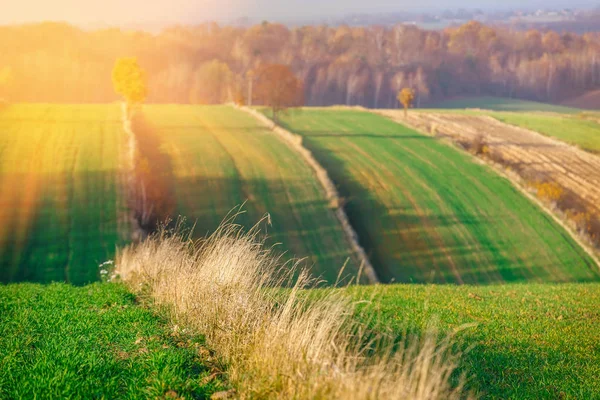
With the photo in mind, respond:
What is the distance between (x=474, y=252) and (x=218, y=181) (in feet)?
53.9

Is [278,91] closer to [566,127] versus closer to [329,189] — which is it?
[329,189]

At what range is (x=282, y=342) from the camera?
257 inches

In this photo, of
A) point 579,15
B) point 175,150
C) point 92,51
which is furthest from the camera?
point 579,15

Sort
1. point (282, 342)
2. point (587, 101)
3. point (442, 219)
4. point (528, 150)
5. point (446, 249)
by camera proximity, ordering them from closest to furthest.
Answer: point (282, 342), point (446, 249), point (442, 219), point (528, 150), point (587, 101)

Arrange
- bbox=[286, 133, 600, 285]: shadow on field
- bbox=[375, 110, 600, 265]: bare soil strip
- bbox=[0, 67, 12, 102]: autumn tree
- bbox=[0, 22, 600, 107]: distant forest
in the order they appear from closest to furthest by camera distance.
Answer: bbox=[286, 133, 600, 285]: shadow on field, bbox=[375, 110, 600, 265]: bare soil strip, bbox=[0, 67, 12, 102]: autumn tree, bbox=[0, 22, 600, 107]: distant forest

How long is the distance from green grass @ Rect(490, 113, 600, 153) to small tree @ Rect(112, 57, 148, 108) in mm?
43120

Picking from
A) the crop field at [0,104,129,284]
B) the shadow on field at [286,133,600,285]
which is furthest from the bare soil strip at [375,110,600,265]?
the crop field at [0,104,129,284]

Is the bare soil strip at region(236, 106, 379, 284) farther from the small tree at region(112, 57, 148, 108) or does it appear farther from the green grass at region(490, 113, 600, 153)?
the green grass at region(490, 113, 600, 153)

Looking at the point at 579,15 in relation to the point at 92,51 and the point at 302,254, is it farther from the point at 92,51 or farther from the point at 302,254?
the point at 302,254

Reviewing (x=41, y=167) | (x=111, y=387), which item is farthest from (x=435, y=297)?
(x=41, y=167)

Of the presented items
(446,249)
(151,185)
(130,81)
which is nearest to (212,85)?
(130,81)

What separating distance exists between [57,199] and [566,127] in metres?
54.3

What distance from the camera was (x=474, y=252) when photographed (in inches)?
1353

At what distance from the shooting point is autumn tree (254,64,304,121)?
5956 cm
